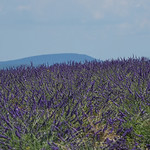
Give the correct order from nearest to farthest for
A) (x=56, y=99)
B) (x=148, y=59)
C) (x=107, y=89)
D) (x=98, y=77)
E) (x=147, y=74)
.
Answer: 1. (x=56, y=99)
2. (x=107, y=89)
3. (x=147, y=74)
4. (x=98, y=77)
5. (x=148, y=59)

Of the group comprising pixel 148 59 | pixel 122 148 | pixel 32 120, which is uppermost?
pixel 148 59

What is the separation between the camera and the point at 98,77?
5.14 m

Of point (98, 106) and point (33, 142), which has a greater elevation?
point (98, 106)

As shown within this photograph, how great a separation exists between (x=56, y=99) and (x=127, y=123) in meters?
0.94

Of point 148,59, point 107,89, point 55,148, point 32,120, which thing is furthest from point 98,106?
point 148,59

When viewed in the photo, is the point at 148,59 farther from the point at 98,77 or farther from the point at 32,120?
the point at 32,120

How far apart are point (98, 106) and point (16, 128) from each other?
47.9 inches

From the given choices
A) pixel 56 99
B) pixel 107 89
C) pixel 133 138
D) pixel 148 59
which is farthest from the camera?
pixel 148 59

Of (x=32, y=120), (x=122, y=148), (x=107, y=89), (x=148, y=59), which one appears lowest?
(x=122, y=148)

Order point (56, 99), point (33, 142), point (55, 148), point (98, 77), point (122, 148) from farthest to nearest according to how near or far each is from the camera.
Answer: point (98, 77) < point (56, 99) < point (122, 148) < point (33, 142) < point (55, 148)

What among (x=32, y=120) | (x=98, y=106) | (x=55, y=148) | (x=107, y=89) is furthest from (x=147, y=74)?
(x=55, y=148)

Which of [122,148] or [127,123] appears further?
[127,123]

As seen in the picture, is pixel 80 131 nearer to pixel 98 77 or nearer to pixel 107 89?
pixel 107 89

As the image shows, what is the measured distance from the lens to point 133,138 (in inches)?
130
